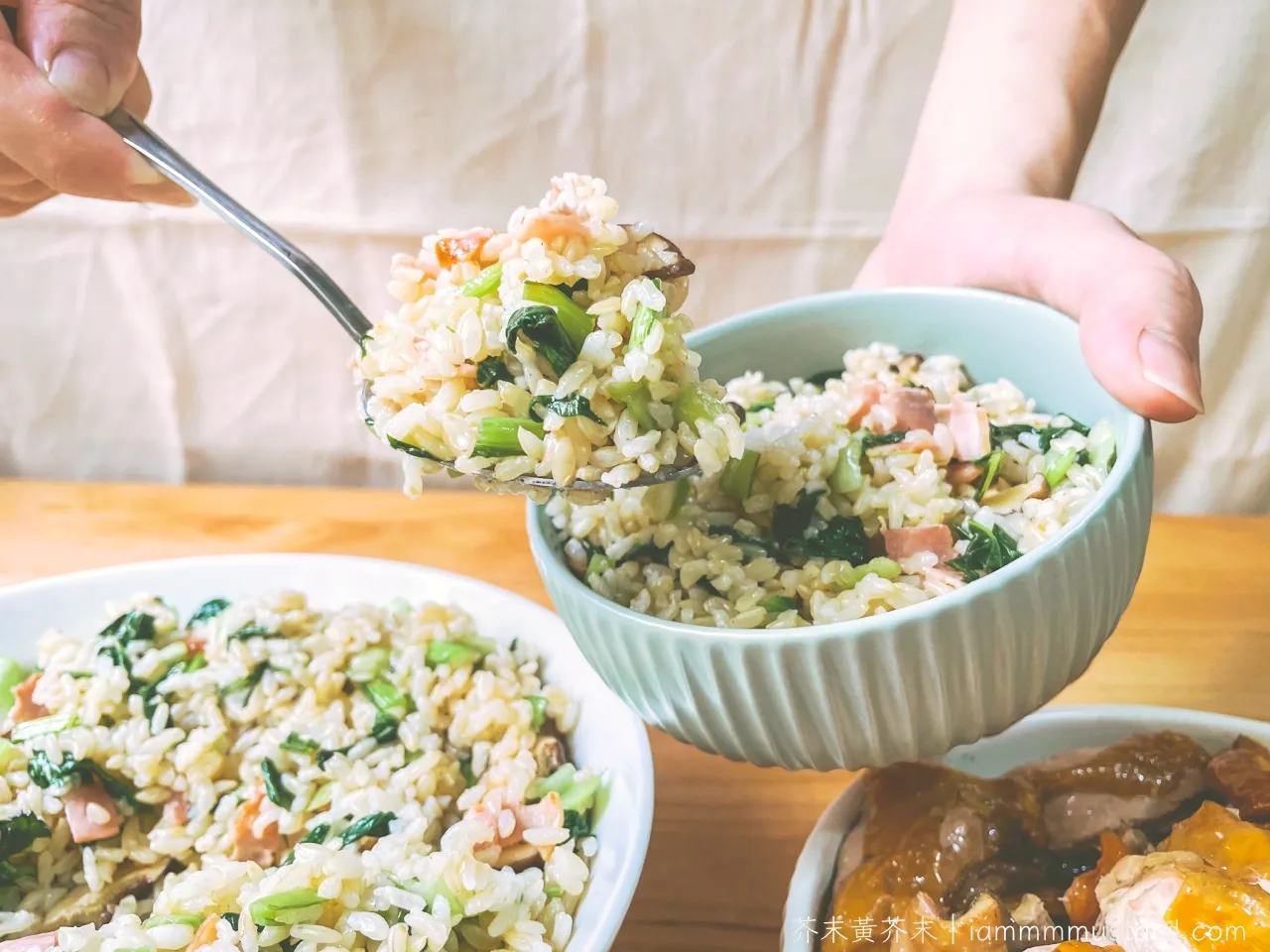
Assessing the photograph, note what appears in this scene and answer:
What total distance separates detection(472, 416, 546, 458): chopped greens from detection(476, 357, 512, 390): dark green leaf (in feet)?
0.11

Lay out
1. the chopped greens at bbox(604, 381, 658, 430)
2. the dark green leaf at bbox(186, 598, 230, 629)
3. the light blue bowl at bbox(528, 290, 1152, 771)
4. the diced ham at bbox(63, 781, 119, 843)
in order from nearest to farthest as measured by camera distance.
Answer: the light blue bowl at bbox(528, 290, 1152, 771) → the chopped greens at bbox(604, 381, 658, 430) → the diced ham at bbox(63, 781, 119, 843) → the dark green leaf at bbox(186, 598, 230, 629)

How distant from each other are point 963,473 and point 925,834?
0.29m

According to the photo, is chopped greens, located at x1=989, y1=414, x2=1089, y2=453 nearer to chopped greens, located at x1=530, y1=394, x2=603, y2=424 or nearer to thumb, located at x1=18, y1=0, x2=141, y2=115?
chopped greens, located at x1=530, y1=394, x2=603, y2=424

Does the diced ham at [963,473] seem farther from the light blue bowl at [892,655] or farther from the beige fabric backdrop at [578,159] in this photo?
the beige fabric backdrop at [578,159]

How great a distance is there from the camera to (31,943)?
81 centimetres

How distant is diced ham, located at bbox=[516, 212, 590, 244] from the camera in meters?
0.75

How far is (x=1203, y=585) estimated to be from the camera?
1.30 metres

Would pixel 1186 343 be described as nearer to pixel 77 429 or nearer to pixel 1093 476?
pixel 1093 476

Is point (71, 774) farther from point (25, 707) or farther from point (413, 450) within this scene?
point (413, 450)

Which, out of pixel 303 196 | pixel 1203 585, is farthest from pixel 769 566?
pixel 303 196

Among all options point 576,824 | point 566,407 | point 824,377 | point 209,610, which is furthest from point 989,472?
point 209,610

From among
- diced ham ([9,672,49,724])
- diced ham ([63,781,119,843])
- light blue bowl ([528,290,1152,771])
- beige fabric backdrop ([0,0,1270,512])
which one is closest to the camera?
light blue bowl ([528,290,1152,771])

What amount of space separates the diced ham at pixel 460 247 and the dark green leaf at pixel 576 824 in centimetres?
49

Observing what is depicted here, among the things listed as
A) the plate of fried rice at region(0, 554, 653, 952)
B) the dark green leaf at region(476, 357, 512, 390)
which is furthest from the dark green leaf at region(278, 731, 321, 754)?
the dark green leaf at region(476, 357, 512, 390)
